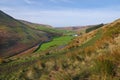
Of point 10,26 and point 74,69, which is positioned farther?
point 10,26

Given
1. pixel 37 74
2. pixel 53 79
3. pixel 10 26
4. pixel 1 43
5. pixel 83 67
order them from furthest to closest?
pixel 10 26 → pixel 1 43 → pixel 37 74 → pixel 83 67 → pixel 53 79

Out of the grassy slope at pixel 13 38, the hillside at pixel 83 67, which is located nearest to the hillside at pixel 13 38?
the grassy slope at pixel 13 38

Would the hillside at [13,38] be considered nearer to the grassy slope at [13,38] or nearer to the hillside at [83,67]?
the grassy slope at [13,38]

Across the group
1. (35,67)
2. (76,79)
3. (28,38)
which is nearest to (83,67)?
(76,79)

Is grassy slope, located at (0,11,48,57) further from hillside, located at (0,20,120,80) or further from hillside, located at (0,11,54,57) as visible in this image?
hillside, located at (0,20,120,80)

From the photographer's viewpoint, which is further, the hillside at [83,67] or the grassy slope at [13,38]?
the grassy slope at [13,38]

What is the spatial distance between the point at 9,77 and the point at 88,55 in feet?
15.6

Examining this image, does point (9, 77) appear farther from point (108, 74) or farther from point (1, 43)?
point (1, 43)

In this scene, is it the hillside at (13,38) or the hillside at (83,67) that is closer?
the hillside at (83,67)

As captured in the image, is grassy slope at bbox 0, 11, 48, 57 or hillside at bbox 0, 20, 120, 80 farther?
grassy slope at bbox 0, 11, 48, 57

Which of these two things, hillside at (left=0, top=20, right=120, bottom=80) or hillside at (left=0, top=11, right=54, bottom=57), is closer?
hillside at (left=0, top=20, right=120, bottom=80)

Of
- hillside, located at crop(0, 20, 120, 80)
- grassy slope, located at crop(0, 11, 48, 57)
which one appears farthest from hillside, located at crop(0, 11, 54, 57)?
hillside, located at crop(0, 20, 120, 80)

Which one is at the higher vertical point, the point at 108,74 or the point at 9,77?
the point at 108,74

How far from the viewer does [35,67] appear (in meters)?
16.9
